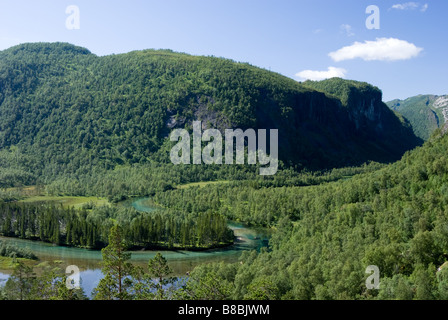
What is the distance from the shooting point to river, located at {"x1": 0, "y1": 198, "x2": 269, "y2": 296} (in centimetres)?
9131

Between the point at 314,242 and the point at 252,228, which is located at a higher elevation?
the point at 314,242

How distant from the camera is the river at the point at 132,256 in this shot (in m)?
91.3

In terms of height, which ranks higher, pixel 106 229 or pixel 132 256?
pixel 106 229

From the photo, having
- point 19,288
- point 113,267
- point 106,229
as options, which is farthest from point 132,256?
point 113,267

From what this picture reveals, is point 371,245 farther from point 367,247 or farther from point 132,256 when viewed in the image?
point 132,256

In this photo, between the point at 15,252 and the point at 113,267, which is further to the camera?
the point at 15,252

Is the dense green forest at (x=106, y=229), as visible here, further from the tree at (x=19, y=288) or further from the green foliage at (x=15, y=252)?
the tree at (x=19, y=288)

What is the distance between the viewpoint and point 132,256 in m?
106

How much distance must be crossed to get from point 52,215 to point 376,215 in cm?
9929

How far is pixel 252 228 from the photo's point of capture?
146m

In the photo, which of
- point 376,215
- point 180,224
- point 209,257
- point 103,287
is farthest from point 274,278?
point 180,224

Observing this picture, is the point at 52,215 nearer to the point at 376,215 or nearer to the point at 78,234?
the point at 78,234
